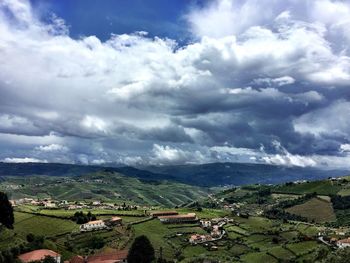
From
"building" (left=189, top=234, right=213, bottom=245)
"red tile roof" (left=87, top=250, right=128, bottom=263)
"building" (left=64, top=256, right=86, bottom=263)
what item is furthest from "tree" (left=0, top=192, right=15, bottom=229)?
"building" (left=189, top=234, right=213, bottom=245)

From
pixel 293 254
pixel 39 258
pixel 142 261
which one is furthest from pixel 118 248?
pixel 293 254

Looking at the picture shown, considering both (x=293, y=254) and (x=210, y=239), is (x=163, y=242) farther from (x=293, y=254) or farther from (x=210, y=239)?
(x=293, y=254)

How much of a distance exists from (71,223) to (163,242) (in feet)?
148

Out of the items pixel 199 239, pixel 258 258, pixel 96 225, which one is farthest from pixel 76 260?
pixel 199 239

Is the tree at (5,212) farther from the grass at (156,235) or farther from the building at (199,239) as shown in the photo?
the building at (199,239)

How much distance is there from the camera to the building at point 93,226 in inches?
7436

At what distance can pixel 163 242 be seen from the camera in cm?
17525

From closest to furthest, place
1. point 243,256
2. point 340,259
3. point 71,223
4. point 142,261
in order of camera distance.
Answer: point 340,259, point 142,261, point 243,256, point 71,223

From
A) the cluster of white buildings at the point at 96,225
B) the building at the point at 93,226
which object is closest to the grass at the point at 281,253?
the cluster of white buildings at the point at 96,225

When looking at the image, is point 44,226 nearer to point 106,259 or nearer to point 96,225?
point 96,225

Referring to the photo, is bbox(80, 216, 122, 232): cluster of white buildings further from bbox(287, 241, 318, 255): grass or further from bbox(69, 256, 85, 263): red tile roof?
bbox(287, 241, 318, 255): grass

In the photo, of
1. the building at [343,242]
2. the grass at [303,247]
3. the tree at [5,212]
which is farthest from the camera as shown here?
the building at [343,242]

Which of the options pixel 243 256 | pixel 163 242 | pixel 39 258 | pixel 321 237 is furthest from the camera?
pixel 321 237

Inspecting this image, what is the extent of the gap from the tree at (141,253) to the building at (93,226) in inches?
2627
